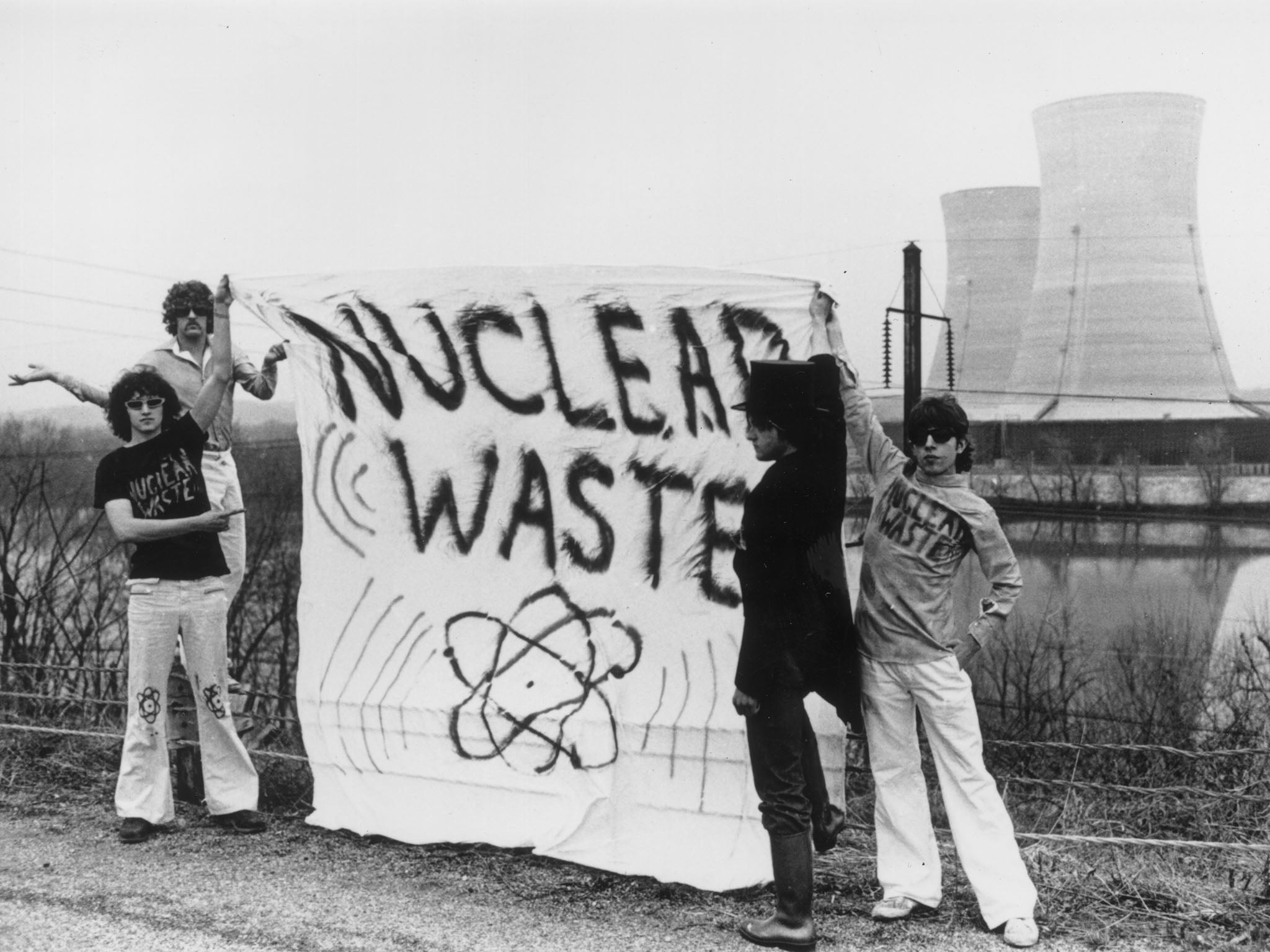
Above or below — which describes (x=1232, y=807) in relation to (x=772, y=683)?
below

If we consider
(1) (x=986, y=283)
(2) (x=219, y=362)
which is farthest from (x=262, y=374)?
(1) (x=986, y=283)

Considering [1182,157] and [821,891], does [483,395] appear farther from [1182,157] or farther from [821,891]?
[1182,157]

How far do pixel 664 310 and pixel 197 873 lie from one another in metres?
2.30

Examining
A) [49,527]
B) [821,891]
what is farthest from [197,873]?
[49,527]

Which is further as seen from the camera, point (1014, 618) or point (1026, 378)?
point (1026, 378)

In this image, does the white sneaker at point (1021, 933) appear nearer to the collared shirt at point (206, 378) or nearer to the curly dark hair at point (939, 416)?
the curly dark hair at point (939, 416)

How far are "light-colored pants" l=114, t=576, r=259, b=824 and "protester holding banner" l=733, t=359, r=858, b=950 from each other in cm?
197

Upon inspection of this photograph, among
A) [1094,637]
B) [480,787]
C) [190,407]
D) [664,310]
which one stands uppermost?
[664,310]

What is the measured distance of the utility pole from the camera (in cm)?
2027

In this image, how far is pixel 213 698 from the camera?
4.35 metres

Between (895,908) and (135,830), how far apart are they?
257cm

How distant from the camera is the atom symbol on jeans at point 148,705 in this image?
4312 millimetres

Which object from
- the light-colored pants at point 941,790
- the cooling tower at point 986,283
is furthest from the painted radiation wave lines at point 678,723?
the cooling tower at point 986,283

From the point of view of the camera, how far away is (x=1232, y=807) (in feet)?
20.3
